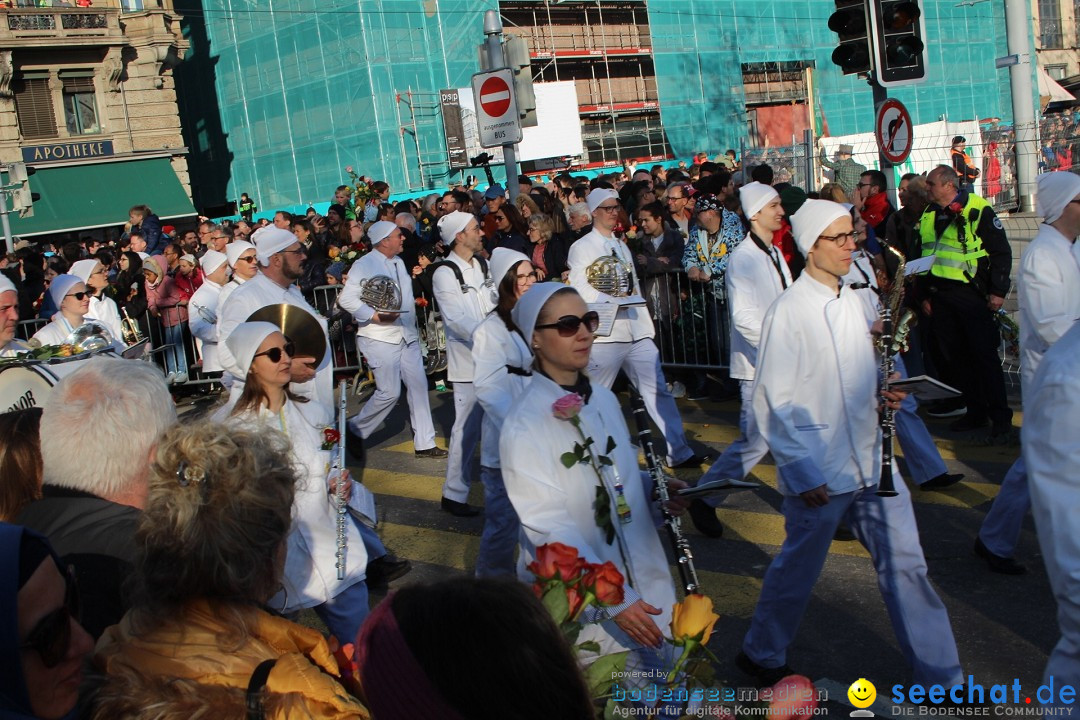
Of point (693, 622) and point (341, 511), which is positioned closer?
point (693, 622)

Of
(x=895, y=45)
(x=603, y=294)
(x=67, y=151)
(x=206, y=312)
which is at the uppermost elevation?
(x=67, y=151)

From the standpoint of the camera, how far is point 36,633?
6.40 feet

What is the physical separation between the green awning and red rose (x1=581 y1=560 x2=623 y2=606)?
3575cm

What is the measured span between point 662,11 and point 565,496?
4293 cm

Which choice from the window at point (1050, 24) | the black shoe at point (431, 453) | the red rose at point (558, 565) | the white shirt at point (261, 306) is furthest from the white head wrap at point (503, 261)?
the window at point (1050, 24)

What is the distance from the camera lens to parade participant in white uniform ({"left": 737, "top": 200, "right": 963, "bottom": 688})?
4.34 meters

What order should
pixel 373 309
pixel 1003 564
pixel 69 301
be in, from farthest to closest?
pixel 373 309 → pixel 69 301 → pixel 1003 564

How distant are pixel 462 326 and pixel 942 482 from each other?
3656 millimetres

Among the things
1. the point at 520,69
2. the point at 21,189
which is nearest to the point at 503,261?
the point at 520,69

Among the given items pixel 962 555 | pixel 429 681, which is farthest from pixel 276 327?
pixel 962 555

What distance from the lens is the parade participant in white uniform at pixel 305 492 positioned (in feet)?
13.4

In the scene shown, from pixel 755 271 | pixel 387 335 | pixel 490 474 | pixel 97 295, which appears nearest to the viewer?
pixel 490 474

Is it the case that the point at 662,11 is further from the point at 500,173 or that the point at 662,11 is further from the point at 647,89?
the point at 500,173

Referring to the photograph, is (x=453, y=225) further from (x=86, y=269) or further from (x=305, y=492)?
(x=305, y=492)
